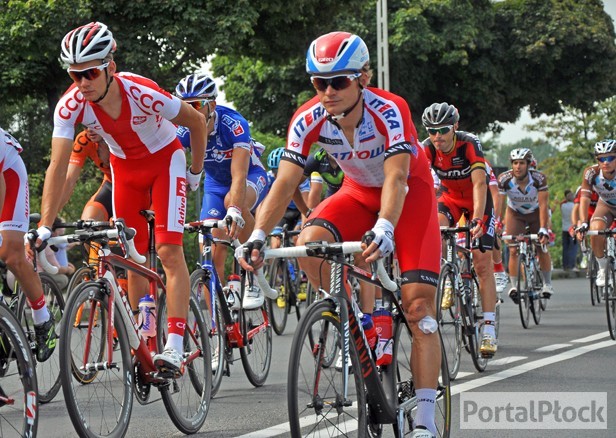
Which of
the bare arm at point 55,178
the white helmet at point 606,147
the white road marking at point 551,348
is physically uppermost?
the white helmet at point 606,147

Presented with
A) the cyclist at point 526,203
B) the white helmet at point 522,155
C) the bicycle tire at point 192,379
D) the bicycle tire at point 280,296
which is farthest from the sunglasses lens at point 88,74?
the white helmet at point 522,155

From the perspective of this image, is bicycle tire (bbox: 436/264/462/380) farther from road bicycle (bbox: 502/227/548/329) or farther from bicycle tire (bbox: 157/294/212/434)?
road bicycle (bbox: 502/227/548/329)

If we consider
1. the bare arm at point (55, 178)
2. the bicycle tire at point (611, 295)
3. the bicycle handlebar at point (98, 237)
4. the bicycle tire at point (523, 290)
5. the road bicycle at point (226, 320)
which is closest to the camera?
the bicycle handlebar at point (98, 237)

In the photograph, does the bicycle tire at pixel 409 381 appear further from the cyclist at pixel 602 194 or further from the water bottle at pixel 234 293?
the cyclist at pixel 602 194

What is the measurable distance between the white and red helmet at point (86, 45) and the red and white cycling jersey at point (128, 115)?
0.27 metres

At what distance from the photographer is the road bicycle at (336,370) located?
17.0 ft

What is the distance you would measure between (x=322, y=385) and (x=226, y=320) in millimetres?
3495

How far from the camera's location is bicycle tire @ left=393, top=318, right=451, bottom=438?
20.0ft

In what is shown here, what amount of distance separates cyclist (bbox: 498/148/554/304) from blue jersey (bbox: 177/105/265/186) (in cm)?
663

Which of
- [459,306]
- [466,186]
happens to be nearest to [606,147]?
[466,186]

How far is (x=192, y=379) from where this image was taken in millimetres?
7504

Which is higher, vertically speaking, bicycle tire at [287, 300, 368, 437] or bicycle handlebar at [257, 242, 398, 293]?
bicycle handlebar at [257, 242, 398, 293]

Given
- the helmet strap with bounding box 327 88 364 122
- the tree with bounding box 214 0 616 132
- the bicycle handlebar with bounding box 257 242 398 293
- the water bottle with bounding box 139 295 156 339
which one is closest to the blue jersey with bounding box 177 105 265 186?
the water bottle with bounding box 139 295 156 339

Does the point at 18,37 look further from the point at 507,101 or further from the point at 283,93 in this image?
the point at 507,101
